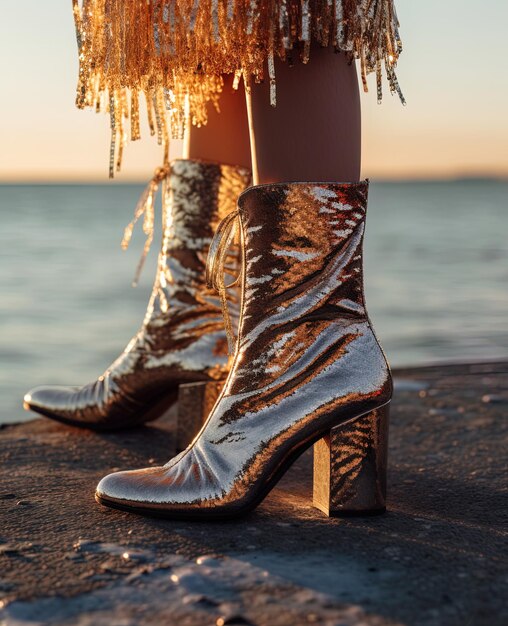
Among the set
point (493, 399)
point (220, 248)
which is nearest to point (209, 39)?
point (220, 248)

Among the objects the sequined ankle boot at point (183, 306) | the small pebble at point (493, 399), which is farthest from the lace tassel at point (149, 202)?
the small pebble at point (493, 399)

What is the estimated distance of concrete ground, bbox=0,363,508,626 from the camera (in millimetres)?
1095

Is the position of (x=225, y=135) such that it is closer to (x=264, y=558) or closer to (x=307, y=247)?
(x=307, y=247)

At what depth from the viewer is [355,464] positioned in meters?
1.41

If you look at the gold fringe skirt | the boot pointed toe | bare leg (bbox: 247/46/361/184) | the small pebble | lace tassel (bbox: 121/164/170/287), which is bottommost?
the small pebble

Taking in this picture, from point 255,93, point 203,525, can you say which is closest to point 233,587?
point 203,525

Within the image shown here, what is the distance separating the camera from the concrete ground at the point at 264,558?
43.1 inches

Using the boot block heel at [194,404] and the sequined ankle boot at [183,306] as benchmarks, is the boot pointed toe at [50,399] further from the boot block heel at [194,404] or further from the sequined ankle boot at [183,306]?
the boot block heel at [194,404]

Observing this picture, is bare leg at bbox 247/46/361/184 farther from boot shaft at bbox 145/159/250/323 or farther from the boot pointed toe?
the boot pointed toe

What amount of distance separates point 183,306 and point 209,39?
78 centimetres

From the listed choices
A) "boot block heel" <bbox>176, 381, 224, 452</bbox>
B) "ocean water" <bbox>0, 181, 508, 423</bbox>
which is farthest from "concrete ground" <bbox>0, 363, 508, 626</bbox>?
"ocean water" <bbox>0, 181, 508, 423</bbox>

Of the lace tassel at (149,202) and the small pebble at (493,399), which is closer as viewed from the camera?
the lace tassel at (149,202)

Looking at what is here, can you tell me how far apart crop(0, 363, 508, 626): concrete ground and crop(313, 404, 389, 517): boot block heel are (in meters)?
0.03

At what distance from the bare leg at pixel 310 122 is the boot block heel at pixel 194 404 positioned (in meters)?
0.63
